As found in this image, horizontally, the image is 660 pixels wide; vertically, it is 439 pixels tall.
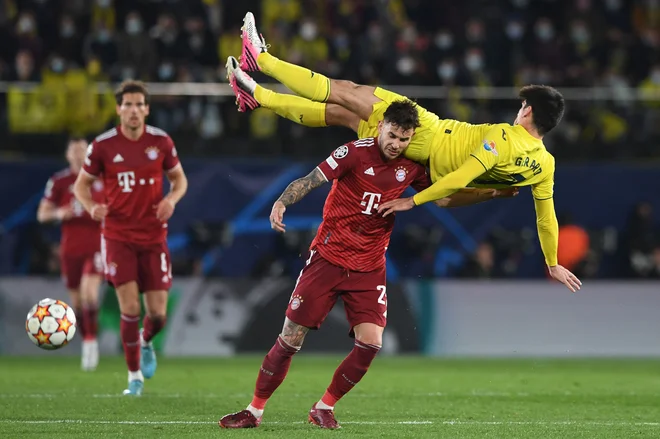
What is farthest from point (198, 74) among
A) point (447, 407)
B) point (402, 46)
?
point (447, 407)

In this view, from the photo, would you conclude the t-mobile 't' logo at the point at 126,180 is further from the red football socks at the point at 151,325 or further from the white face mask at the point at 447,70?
the white face mask at the point at 447,70

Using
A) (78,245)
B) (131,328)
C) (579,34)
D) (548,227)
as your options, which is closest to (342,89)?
(548,227)

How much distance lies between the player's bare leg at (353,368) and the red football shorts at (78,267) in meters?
6.93

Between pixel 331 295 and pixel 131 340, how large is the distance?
3145 millimetres

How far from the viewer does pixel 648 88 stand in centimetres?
2066

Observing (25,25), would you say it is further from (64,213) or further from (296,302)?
(296,302)

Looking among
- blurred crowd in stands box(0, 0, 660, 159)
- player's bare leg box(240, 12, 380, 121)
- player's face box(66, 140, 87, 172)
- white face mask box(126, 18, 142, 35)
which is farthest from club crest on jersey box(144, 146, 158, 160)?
white face mask box(126, 18, 142, 35)

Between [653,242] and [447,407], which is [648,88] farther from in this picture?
[447,407]

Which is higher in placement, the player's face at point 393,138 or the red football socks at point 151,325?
the player's face at point 393,138

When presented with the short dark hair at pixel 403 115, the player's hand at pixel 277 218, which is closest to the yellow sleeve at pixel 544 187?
the short dark hair at pixel 403 115

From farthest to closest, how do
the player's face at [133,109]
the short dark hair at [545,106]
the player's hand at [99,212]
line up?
the player's hand at [99,212] < the player's face at [133,109] < the short dark hair at [545,106]

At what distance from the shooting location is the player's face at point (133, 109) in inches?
440

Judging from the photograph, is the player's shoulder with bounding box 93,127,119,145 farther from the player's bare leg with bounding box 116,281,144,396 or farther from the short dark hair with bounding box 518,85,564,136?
the short dark hair with bounding box 518,85,564,136

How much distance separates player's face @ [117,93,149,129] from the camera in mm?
11180
